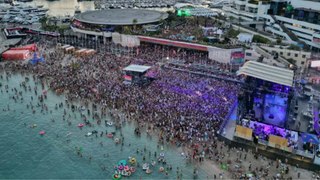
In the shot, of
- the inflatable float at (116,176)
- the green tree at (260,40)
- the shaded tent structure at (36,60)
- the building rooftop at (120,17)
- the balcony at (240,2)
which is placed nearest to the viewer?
the inflatable float at (116,176)

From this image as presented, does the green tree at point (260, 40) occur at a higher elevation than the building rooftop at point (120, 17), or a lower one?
lower

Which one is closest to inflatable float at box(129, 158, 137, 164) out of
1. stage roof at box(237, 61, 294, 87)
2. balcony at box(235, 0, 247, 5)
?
stage roof at box(237, 61, 294, 87)

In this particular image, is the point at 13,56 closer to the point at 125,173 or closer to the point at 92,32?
the point at 92,32

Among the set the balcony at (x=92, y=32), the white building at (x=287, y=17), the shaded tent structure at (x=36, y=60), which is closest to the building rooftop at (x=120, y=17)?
the balcony at (x=92, y=32)

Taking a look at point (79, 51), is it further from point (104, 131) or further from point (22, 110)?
point (104, 131)

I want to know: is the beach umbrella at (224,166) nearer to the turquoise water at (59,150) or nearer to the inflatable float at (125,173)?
the turquoise water at (59,150)

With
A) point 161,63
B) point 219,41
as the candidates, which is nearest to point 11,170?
point 161,63

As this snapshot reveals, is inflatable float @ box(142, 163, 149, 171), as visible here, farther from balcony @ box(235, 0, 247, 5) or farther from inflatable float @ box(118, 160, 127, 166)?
balcony @ box(235, 0, 247, 5)
